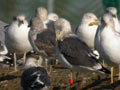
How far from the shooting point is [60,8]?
18203 mm

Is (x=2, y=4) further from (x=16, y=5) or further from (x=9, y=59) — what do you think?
(x=9, y=59)

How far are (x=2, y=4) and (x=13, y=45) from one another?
9.30 metres

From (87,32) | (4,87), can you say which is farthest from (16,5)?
(4,87)

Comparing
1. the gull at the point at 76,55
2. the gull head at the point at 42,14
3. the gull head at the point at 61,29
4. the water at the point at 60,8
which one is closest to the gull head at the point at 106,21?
the gull at the point at 76,55

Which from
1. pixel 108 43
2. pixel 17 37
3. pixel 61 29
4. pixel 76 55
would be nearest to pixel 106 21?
pixel 108 43

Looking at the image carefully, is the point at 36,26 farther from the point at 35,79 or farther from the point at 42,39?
the point at 35,79

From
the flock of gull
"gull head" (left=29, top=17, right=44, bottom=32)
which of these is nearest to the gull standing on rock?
the flock of gull

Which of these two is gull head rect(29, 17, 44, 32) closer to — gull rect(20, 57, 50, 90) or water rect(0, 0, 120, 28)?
gull rect(20, 57, 50, 90)

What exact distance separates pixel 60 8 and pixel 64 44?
976 centimetres

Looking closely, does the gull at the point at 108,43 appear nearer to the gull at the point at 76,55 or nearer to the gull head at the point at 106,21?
the gull head at the point at 106,21

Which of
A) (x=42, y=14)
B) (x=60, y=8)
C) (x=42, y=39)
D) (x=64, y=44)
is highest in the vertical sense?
(x=60, y=8)

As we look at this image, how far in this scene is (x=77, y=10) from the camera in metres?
18.2

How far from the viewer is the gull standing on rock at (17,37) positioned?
10.3 meters

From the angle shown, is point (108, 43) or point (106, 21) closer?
point (108, 43)
